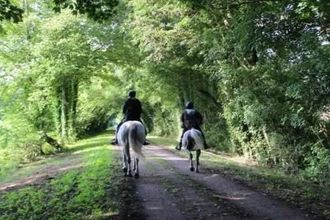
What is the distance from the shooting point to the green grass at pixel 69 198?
9.55m

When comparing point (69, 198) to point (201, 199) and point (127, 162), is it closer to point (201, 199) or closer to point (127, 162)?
point (201, 199)

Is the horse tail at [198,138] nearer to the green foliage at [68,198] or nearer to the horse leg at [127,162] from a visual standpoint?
the horse leg at [127,162]

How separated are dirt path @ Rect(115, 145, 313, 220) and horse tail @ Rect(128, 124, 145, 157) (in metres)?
0.87

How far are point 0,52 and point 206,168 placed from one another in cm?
2308

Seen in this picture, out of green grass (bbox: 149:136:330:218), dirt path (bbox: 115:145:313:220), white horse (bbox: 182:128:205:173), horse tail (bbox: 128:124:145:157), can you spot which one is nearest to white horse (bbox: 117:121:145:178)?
horse tail (bbox: 128:124:145:157)

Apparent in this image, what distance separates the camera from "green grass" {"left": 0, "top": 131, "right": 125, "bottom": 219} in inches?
376

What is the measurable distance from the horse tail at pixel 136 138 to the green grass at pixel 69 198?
0.94m

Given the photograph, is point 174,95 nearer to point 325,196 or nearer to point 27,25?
point 27,25

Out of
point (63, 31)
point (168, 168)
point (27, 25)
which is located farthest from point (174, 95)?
point (168, 168)

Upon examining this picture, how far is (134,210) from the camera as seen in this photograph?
932 cm

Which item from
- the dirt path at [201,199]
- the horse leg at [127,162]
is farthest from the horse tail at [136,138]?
the dirt path at [201,199]

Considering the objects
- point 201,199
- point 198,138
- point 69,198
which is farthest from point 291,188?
point 69,198

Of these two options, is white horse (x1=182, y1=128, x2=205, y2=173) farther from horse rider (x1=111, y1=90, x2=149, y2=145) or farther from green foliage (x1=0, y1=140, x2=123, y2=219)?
green foliage (x1=0, y1=140, x2=123, y2=219)

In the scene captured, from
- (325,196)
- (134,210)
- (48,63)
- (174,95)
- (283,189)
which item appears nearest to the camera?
(134,210)
